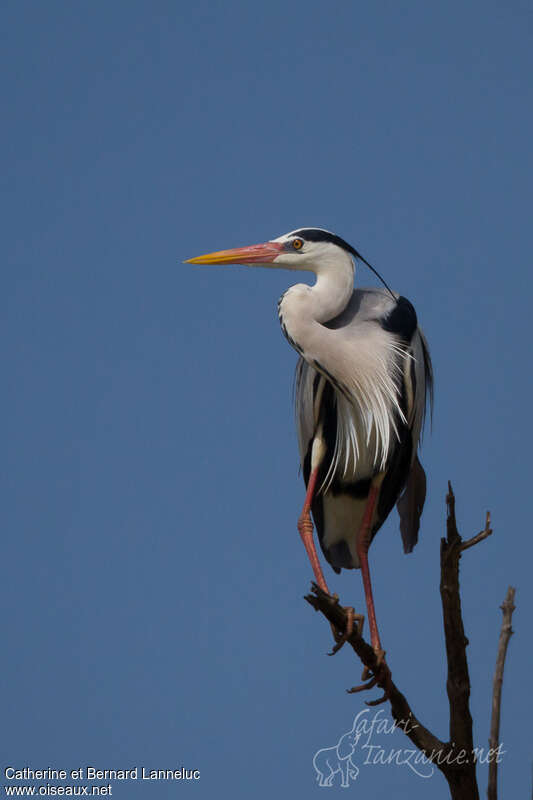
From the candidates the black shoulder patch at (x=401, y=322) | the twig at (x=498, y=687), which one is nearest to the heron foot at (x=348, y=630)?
the twig at (x=498, y=687)

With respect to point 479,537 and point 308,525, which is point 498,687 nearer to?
point 479,537

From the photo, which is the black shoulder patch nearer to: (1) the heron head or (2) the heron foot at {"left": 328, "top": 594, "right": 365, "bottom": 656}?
(1) the heron head

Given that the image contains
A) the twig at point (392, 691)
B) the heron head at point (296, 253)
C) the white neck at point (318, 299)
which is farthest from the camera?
the heron head at point (296, 253)

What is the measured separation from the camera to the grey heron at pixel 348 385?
288cm

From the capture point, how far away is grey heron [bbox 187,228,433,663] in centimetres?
288

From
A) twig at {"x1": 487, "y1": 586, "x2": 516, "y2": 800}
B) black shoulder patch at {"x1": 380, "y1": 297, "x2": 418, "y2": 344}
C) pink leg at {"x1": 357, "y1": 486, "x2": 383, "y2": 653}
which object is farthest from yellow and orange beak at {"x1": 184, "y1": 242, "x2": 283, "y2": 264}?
twig at {"x1": 487, "y1": 586, "x2": 516, "y2": 800}

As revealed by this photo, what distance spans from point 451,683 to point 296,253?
4.21 feet

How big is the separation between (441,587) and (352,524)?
85 centimetres

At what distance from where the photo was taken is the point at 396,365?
3.01m

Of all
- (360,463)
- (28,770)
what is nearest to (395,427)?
(360,463)

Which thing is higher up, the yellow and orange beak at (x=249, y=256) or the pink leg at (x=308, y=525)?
the yellow and orange beak at (x=249, y=256)

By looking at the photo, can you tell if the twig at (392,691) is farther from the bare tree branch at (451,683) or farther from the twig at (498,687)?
the twig at (498,687)

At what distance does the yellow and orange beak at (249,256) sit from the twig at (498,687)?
1283 mm

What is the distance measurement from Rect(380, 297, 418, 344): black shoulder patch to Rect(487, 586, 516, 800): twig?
3.36 feet
